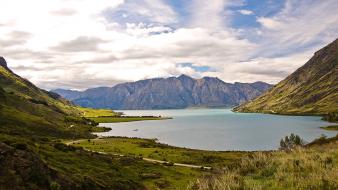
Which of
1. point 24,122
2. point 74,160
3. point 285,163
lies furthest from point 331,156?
point 24,122

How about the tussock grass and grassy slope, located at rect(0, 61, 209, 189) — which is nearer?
the tussock grass

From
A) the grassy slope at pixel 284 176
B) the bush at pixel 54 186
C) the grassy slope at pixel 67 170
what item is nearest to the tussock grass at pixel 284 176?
the grassy slope at pixel 284 176

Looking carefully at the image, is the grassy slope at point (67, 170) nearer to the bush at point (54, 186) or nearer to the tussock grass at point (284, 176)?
the bush at point (54, 186)

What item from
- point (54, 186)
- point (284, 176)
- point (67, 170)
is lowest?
point (67, 170)

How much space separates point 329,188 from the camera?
18375 millimetres

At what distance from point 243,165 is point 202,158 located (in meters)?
90.7

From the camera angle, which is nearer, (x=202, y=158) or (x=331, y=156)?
(x=331, y=156)

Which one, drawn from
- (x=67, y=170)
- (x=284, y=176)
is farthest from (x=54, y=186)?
(x=284, y=176)

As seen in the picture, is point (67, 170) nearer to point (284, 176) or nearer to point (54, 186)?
point (54, 186)

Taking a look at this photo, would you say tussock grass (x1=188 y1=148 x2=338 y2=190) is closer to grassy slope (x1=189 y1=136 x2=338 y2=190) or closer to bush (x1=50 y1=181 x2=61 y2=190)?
grassy slope (x1=189 y1=136 x2=338 y2=190)

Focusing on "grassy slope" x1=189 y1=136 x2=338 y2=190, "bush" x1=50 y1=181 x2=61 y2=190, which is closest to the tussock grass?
"grassy slope" x1=189 y1=136 x2=338 y2=190

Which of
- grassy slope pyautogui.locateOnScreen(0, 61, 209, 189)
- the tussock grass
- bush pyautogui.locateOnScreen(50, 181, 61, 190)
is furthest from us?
bush pyautogui.locateOnScreen(50, 181, 61, 190)

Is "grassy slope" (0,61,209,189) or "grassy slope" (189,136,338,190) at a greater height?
"grassy slope" (189,136,338,190)

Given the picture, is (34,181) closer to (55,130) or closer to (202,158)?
(202,158)
